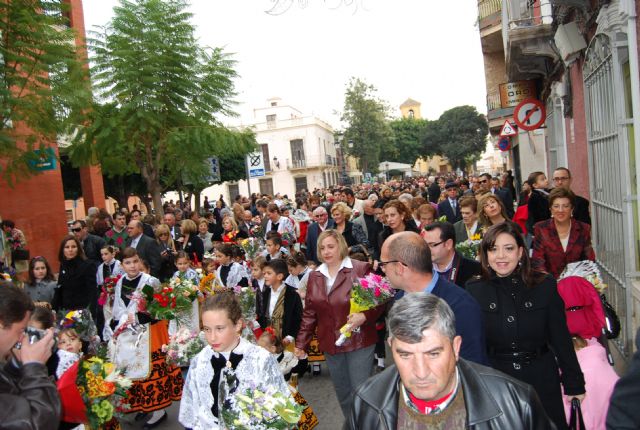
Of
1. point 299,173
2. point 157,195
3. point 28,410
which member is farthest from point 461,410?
point 299,173

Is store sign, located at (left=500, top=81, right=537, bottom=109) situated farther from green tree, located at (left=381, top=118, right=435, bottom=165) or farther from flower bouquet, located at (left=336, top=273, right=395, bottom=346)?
green tree, located at (left=381, top=118, right=435, bottom=165)

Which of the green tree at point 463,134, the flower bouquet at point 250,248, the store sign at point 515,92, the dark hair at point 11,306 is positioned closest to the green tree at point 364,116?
the green tree at point 463,134

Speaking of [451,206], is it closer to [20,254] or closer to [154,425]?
[154,425]

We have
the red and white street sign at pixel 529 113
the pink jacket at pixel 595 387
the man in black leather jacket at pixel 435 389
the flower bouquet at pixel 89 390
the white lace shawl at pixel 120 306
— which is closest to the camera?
the man in black leather jacket at pixel 435 389

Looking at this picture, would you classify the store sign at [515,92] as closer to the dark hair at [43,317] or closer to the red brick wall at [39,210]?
the red brick wall at [39,210]

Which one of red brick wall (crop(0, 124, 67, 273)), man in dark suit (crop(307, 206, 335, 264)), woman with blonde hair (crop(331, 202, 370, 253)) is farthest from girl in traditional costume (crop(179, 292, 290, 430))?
red brick wall (crop(0, 124, 67, 273))

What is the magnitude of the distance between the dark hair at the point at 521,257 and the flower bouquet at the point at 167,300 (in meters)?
4.06

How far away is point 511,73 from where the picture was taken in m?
16.4

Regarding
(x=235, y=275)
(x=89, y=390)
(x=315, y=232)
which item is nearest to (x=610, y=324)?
(x=89, y=390)

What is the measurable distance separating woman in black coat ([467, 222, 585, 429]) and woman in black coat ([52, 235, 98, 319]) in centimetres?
621

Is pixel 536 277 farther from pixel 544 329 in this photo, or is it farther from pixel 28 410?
pixel 28 410

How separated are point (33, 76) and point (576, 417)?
419 inches

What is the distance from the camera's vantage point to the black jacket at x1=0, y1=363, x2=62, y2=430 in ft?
9.52

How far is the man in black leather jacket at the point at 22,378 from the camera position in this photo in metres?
2.92
